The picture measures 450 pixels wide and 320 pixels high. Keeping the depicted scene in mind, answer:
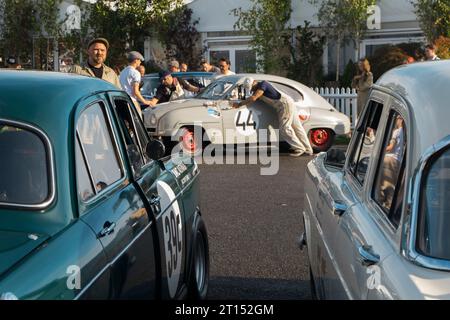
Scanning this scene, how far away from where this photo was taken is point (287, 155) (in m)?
14.4

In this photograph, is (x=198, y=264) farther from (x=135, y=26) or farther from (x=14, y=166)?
(x=135, y=26)

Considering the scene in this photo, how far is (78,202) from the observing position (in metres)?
3.39

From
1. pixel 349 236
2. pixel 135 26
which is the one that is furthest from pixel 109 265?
pixel 135 26

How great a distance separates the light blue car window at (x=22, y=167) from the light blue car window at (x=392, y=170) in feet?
4.74

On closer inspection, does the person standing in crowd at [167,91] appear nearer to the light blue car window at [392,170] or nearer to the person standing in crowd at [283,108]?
the person standing in crowd at [283,108]

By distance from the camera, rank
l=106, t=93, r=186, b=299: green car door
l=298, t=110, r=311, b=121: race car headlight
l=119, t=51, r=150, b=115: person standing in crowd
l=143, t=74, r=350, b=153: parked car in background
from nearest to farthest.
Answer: l=106, t=93, r=186, b=299: green car door < l=119, t=51, r=150, b=115: person standing in crowd < l=143, t=74, r=350, b=153: parked car in background < l=298, t=110, r=311, b=121: race car headlight

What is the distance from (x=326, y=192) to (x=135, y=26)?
24.0 m

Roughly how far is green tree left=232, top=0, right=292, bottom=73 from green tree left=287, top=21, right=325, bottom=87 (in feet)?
1.52

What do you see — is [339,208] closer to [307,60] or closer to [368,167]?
[368,167]

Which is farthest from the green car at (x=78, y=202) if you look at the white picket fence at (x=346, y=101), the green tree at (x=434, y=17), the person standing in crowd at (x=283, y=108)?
the green tree at (x=434, y=17)

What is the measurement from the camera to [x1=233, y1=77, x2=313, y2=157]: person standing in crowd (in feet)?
45.9

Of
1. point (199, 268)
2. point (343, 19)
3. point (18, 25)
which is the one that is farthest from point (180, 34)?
point (199, 268)

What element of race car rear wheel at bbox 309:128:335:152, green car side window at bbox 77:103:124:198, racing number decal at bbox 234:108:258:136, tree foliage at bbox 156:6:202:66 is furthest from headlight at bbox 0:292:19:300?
tree foliage at bbox 156:6:202:66

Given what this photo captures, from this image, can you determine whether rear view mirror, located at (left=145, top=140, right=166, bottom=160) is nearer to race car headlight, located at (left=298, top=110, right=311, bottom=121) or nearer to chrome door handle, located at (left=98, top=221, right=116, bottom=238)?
chrome door handle, located at (left=98, top=221, right=116, bottom=238)
